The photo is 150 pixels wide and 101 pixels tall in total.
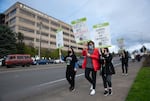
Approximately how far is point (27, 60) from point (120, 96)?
2833 centimetres

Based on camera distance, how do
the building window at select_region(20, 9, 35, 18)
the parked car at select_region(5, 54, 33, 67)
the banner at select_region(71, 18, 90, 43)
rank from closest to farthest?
the banner at select_region(71, 18, 90, 43) → the parked car at select_region(5, 54, 33, 67) → the building window at select_region(20, 9, 35, 18)

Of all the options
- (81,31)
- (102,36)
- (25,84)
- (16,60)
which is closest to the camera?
(81,31)

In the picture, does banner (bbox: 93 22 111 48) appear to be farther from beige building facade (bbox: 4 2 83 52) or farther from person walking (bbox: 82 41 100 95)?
beige building facade (bbox: 4 2 83 52)

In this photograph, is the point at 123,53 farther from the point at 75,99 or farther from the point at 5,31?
the point at 5,31

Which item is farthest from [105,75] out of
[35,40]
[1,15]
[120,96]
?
[1,15]

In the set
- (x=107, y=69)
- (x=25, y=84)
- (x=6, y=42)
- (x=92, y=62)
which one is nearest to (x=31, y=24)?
(x=6, y=42)

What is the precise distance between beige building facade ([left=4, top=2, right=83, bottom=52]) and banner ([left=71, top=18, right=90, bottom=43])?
5484 cm

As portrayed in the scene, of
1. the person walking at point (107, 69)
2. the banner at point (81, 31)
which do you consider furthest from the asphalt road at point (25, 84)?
the person walking at point (107, 69)

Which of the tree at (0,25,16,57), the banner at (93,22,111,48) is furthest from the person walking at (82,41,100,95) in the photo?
the tree at (0,25,16,57)

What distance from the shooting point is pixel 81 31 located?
9539 mm

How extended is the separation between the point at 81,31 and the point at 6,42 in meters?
42.4

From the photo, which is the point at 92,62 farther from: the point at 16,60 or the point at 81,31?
the point at 16,60

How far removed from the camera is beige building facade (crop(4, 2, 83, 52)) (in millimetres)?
70269

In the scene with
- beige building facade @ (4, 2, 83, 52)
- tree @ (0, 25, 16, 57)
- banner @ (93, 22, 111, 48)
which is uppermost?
beige building facade @ (4, 2, 83, 52)
